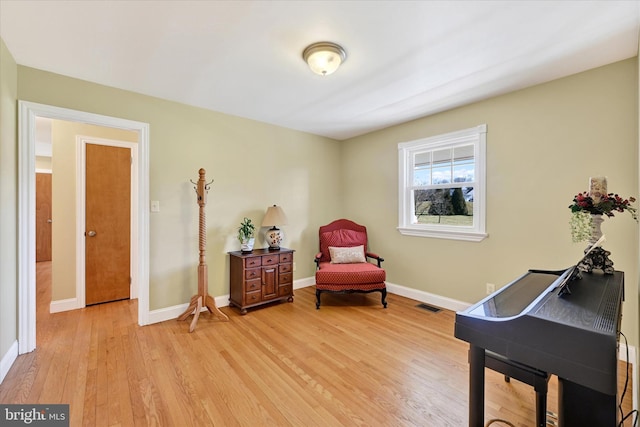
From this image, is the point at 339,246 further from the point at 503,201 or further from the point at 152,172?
the point at 152,172

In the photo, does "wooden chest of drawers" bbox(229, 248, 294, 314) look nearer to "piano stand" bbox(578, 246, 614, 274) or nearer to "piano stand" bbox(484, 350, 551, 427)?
"piano stand" bbox(484, 350, 551, 427)

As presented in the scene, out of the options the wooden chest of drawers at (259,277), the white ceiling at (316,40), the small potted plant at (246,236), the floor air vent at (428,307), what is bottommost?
the floor air vent at (428,307)

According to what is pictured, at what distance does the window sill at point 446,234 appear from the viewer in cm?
306

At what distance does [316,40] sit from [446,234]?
8.29 feet

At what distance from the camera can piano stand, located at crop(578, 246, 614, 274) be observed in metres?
1.67

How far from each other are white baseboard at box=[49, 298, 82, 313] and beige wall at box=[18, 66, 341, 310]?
128cm

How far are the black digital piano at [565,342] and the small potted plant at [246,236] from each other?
2.64 metres

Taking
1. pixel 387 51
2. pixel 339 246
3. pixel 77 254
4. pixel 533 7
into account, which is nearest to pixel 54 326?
pixel 77 254

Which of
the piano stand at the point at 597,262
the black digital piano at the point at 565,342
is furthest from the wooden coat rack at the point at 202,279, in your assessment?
the piano stand at the point at 597,262

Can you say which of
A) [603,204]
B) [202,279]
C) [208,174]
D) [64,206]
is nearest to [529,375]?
[603,204]

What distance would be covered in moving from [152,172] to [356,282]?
2.56 m

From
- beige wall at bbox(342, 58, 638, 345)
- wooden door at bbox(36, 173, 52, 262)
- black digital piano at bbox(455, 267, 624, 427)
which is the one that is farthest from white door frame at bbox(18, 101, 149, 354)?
wooden door at bbox(36, 173, 52, 262)

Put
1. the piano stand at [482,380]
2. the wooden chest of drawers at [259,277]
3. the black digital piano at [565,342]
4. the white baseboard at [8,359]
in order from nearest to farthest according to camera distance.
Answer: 1. the black digital piano at [565,342]
2. the piano stand at [482,380]
3. the white baseboard at [8,359]
4. the wooden chest of drawers at [259,277]

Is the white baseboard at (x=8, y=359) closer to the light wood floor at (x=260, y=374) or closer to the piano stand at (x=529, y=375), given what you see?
the light wood floor at (x=260, y=374)
